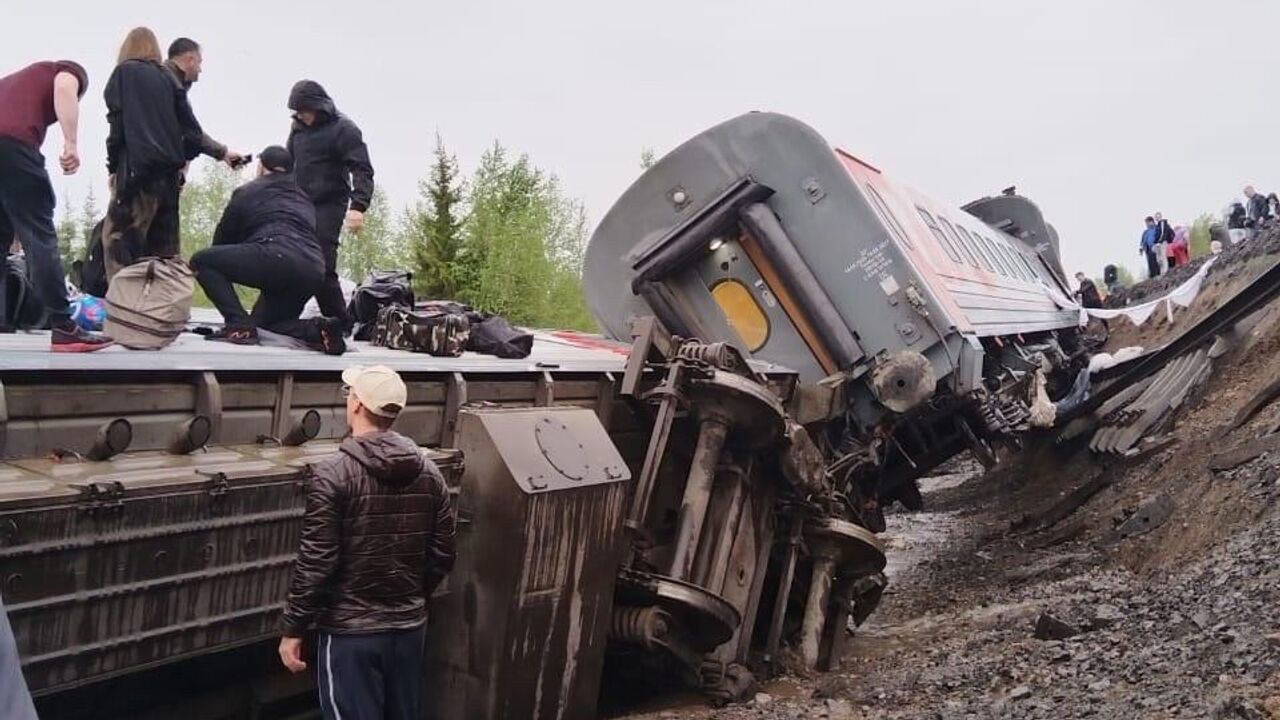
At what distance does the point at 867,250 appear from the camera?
717 cm

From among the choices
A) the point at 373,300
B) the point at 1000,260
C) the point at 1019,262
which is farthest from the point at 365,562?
the point at 1019,262

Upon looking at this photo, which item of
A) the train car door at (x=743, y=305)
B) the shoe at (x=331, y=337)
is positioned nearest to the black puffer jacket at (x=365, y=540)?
the shoe at (x=331, y=337)

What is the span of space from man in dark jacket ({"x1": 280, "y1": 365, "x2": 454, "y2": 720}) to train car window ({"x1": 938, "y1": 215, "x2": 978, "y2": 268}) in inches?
335

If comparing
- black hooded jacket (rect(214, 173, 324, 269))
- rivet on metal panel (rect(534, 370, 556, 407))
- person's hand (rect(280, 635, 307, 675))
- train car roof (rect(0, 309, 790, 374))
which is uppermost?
black hooded jacket (rect(214, 173, 324, 269))

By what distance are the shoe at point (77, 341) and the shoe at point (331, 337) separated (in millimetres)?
942

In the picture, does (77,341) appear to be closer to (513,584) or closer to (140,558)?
(140,558)

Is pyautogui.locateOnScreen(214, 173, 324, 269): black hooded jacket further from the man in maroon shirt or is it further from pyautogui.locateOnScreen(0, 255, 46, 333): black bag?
pyautogui.locateOnScreen(0, 255, 46, 333): black bag

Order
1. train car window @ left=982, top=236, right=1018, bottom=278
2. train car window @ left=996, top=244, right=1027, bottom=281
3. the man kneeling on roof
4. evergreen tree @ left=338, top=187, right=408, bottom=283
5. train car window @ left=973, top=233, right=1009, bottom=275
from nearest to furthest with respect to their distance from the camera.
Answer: the man kneeling on roof → train car window @ left=973, top=233, right=1009, bottom=275 → train car window @ left=982, top=236, right=1018, bottom=278 → train car window @ left=996, top=244, right=1027, bottom=281 → evergreen tree @ left=338, top=187, right=408, bottom=283

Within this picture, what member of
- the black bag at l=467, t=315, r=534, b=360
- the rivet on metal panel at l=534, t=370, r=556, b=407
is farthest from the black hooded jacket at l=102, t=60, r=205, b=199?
the rivet on metal panel at l=534, t=370, r=556, b=407

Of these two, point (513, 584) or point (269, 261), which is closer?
point (513, 584)

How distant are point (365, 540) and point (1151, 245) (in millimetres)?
27418

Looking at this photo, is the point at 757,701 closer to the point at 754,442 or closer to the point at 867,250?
the point at 754,442

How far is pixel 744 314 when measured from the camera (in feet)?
25.1

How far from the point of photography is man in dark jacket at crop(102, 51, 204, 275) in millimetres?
4367
